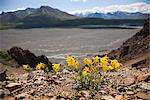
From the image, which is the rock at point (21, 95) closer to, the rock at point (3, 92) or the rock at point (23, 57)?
the rock at point (3, 92)

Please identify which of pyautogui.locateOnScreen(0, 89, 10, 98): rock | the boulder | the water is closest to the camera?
pyautogui.locateOnScreen(0, 89, 10, 98): rock

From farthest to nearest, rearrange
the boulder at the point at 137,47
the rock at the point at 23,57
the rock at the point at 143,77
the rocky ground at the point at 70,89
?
the rock at the point at 23,57
the boulder at the point at 137,47
the rock at the point at 143,77
the rocky ground at the point at 70,89

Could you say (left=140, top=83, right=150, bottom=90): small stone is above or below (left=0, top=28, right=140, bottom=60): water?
above

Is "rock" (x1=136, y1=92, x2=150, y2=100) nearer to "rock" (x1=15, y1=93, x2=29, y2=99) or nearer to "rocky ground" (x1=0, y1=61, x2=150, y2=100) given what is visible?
"rocky ground" (x1=0, y1=61, x2=150, y2=100)

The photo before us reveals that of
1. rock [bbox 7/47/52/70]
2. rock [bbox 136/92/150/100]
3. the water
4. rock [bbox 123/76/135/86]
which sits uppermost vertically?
rock [bbox 123/76/135/86]

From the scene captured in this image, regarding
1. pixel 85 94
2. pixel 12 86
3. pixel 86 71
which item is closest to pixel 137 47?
pixel 86 71

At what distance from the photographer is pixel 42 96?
7625mm

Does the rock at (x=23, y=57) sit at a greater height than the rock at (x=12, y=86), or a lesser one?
lesser

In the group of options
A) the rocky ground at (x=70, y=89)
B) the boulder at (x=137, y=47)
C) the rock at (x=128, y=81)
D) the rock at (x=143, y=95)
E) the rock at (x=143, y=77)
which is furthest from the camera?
the boulder at (x=137, y=47)

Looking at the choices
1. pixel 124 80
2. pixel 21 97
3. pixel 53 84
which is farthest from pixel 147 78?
pixel 21 97

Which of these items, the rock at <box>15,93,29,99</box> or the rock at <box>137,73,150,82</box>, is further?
the rock at <box>137,73,150,82</box>

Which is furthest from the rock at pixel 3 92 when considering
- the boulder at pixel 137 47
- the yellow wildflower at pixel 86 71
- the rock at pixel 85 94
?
the boulder at pixel 137 47

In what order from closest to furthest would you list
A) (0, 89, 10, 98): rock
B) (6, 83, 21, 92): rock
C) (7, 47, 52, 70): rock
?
(0, 89, 10, 98): rock < (6, 83, 21, 92): rock < (7, 47, 52, 70): rock

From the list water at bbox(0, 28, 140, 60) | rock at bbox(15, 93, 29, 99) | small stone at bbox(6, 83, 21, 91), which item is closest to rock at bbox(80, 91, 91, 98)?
rock at bbox(15, 93, 29, 99)
